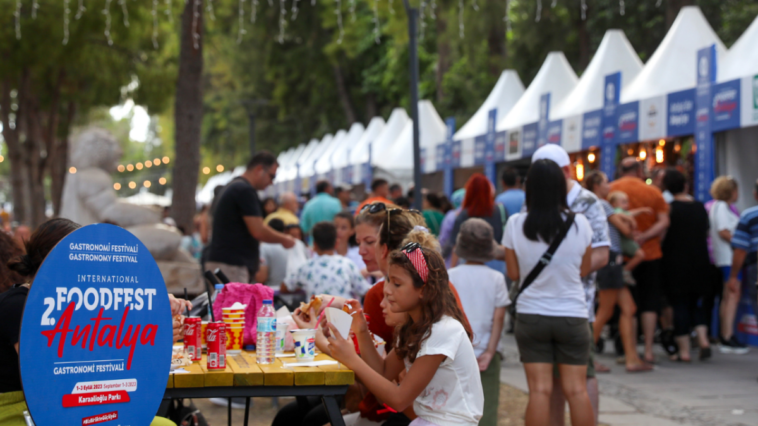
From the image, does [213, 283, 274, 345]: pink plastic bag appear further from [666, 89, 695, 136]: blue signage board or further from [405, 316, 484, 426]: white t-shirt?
[666, 89, 695, 136]: blue signage board

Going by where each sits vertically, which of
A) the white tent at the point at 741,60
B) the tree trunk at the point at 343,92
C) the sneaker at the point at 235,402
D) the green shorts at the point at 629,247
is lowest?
the sneaker at the point at 235,402

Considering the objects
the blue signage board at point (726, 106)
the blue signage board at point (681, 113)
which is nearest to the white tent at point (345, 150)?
the blue signage board at point (681, 113)

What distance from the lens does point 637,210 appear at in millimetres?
7883

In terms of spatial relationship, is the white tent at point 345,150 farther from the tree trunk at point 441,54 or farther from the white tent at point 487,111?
the white tent at point 487,111

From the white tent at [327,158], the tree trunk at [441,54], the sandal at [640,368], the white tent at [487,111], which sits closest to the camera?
the sandal at [640,368]

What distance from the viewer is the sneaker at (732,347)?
→ 8742mm

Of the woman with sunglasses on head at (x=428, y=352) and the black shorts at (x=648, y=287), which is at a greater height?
the woman with sunglasses on head at (x=428, y=352)

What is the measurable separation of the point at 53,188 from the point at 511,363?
50.3 feet

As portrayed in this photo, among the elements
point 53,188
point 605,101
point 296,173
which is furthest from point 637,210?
point 296,173

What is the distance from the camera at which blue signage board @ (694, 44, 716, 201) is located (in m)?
9.09

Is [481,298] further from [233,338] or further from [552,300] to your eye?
[233,338]

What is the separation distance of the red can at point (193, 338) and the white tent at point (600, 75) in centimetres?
961

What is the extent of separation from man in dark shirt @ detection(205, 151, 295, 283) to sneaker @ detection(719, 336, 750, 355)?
551 centimetres

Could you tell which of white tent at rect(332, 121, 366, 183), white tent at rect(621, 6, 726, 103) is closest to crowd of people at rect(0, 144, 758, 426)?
white tent at rect(621, 6, 726, 103)
